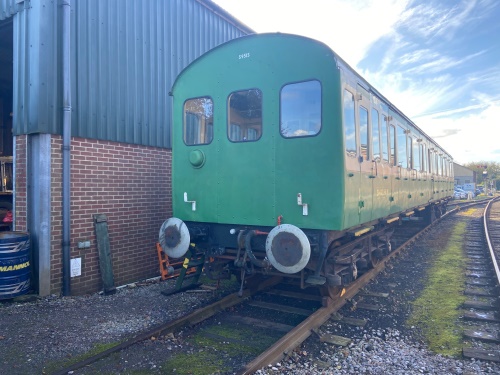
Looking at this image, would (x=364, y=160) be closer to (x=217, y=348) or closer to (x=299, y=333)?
(x=299, y=333)

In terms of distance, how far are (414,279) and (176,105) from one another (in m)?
5.27

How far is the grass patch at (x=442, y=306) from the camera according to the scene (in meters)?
4.22

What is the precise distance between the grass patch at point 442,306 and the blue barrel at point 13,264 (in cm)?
542

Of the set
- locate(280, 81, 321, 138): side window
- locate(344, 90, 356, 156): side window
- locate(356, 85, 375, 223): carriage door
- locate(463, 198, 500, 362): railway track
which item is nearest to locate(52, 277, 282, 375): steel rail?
locate(356, 85, 375, 223): carriage door

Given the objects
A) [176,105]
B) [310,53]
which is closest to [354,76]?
[310,53]

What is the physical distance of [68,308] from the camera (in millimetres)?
5242

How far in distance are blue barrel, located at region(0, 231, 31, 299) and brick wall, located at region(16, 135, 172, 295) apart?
0.37 metres

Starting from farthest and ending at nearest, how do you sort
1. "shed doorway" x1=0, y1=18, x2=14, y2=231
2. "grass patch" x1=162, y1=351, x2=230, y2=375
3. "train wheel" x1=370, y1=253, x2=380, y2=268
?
"shed doorway" x1=0, y1=18, x2=14, y2=231 → "train wheel" x1=370, y1=253, x2=380, y2=268 → "grass patch" x1=162, y1=351, x2=230, y2=375

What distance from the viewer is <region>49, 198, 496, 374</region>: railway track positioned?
3.72 meters

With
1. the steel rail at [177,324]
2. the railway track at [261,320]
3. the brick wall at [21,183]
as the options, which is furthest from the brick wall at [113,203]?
the railway track at [261,320]

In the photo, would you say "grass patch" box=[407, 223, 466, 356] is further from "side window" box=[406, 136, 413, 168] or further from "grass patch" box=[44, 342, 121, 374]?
"grass patch" box=[44, 342, 121, 374]

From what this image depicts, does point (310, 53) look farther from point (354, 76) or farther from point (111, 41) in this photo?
point (111, 41)

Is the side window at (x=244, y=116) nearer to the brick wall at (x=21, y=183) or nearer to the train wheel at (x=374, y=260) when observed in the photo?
the brick wall at (x=21, y=183)

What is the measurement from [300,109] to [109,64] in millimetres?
3898
